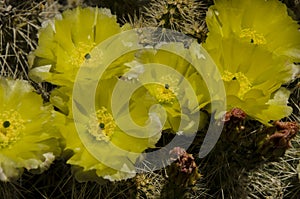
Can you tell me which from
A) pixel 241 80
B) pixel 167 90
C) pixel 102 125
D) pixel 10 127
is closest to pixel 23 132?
pixel 10 127

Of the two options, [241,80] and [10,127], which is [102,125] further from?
[241,80]

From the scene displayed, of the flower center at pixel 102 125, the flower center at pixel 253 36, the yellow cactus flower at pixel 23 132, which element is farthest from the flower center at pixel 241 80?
the yellow cactus flower at pixel 23 132

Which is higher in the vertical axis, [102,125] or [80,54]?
[80,54]

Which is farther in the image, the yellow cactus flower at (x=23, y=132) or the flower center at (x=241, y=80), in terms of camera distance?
the flower center at (x=241, y=80)

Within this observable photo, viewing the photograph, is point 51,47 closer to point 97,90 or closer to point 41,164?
point 97,90

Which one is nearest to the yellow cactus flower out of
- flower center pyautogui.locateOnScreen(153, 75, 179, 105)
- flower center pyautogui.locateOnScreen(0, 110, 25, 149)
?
flower center pyautogui.locateOnScreen(0, 110, 25, 149)

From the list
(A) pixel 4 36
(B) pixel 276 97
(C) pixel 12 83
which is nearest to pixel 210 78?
(B) pixel 276 97

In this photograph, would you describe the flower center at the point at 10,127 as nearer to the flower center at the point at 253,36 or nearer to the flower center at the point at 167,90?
the flower center at the point at 167,90
